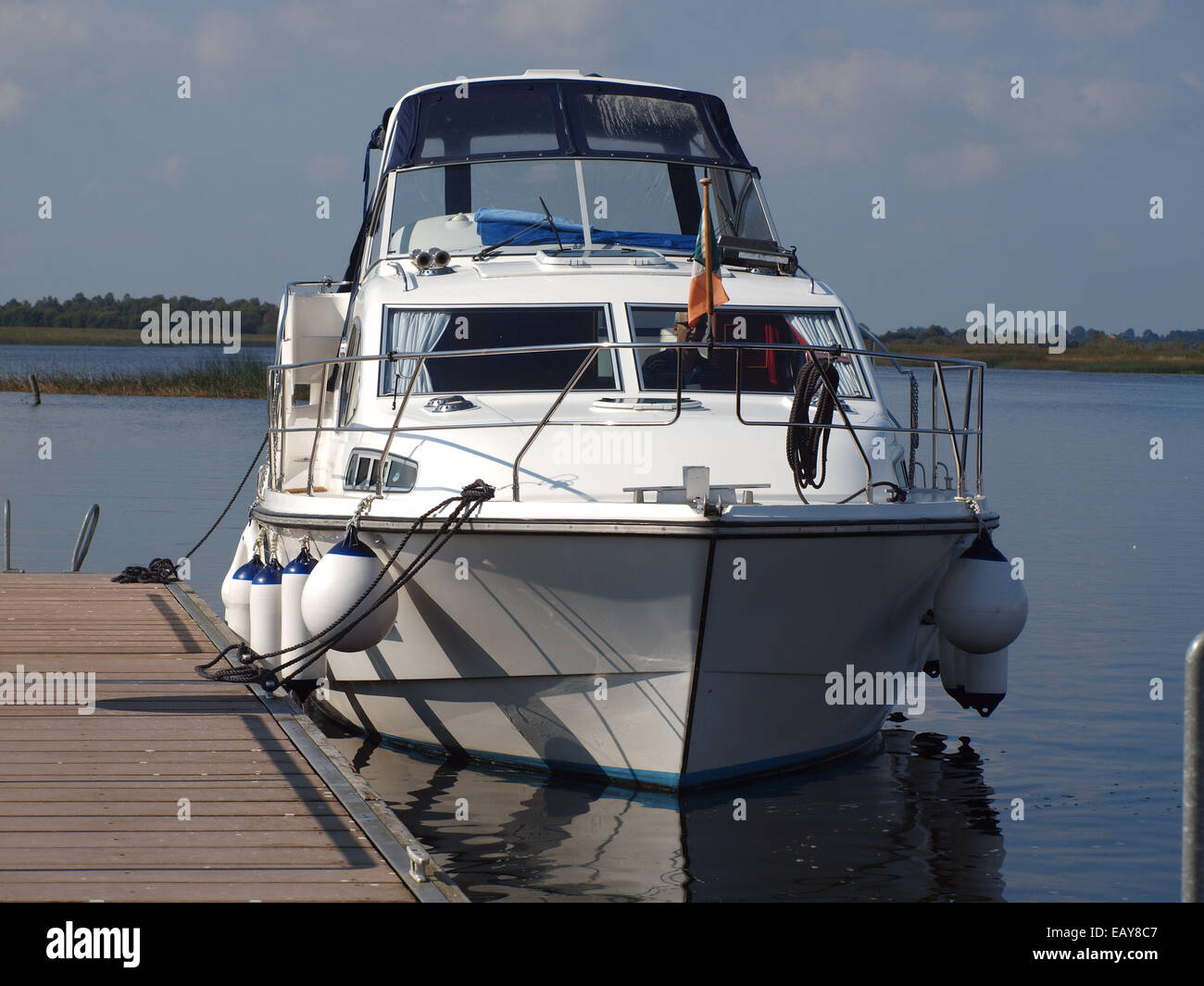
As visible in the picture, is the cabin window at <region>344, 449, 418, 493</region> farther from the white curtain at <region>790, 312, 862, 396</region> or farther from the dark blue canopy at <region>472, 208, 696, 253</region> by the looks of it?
the white curtain at <region>790, 312, 862, 396</region>

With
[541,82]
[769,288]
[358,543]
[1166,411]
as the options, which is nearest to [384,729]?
[358,543]

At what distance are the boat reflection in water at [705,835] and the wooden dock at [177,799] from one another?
92 centimetres

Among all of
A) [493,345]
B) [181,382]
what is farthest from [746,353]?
[181,382]

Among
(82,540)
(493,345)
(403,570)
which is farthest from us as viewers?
(82,540)

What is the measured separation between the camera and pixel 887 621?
6922mm

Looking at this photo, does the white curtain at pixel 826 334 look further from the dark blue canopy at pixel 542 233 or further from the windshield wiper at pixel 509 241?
the windshield wiper at pixel 509 241

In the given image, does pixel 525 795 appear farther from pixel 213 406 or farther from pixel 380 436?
pixel 213 406

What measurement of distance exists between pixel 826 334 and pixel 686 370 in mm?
983

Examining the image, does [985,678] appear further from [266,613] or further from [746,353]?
[266,613]

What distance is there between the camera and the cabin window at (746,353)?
7633 mm

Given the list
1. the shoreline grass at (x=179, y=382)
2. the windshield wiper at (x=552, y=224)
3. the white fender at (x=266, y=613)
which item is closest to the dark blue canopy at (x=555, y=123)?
the windshield wiper at (x=552, y=224)

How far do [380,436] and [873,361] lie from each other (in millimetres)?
2888

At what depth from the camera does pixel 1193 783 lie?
326 centimetres

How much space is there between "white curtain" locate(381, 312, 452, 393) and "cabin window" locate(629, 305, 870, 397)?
1089mm
